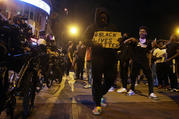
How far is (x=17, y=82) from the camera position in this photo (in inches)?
89.4

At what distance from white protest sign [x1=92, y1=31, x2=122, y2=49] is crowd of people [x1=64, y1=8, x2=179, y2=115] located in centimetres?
4

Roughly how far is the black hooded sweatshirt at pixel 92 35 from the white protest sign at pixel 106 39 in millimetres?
62

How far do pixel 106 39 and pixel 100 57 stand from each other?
1.26 feet

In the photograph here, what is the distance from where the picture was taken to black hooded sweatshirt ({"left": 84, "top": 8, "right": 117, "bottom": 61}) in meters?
2.92

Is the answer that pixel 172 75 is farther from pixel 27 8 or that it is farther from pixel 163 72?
pixel 27 8

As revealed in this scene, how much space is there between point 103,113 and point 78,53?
452cm

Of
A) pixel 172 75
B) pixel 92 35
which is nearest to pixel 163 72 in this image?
pixel 172 75

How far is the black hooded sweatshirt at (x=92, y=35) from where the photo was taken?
9.59 ft

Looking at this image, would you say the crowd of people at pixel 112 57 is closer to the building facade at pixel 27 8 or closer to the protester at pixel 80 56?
the protester at pixel 80 56

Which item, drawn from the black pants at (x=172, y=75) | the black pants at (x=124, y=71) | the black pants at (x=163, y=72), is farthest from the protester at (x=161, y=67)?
the black pants at (x=124, y=71)

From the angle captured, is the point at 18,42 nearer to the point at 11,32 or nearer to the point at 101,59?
the point at 11,32

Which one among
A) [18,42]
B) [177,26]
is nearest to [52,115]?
[18,42]

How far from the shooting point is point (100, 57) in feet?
9.59

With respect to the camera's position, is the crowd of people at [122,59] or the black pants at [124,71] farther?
the black pants at [124,71]
